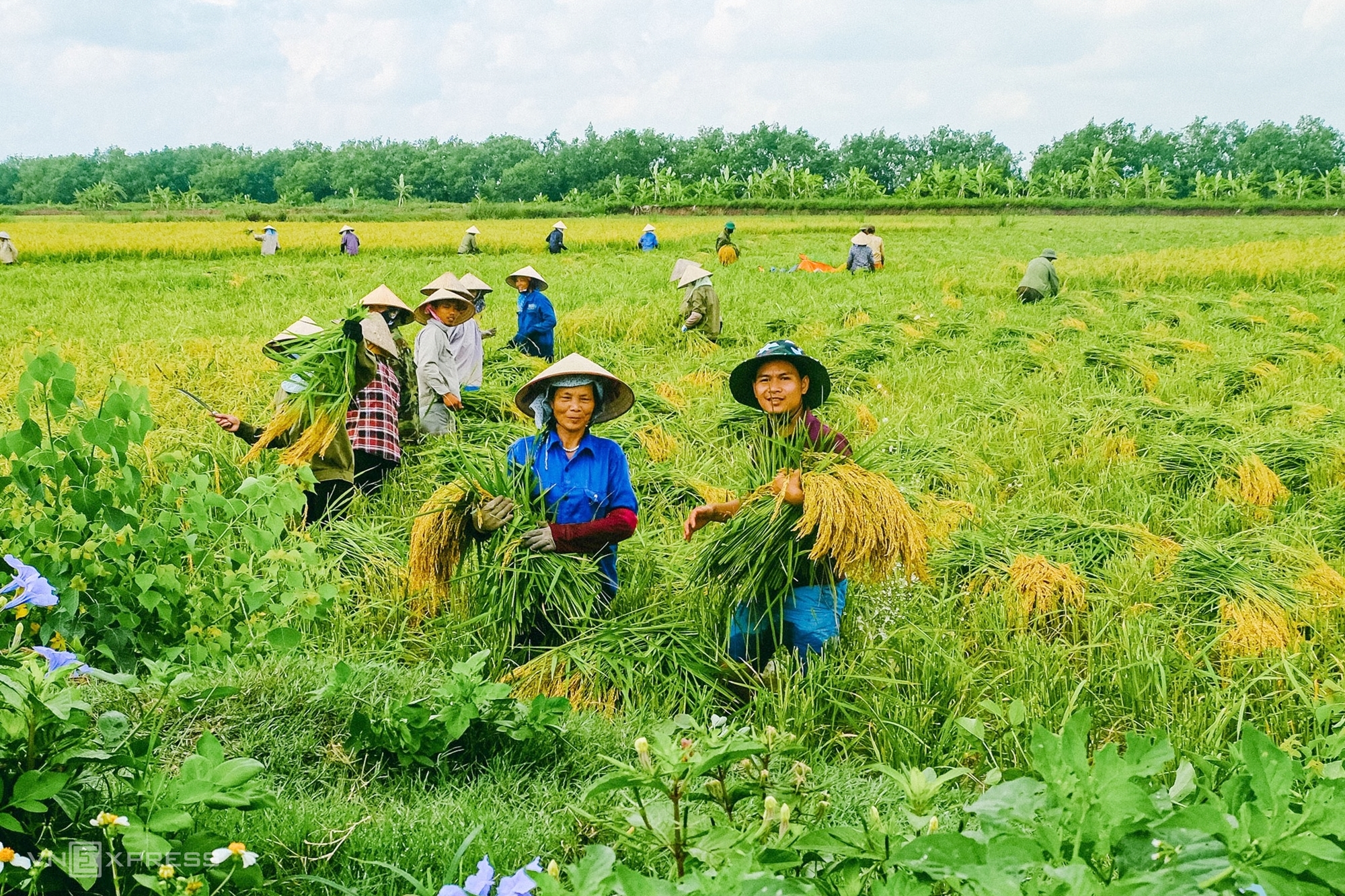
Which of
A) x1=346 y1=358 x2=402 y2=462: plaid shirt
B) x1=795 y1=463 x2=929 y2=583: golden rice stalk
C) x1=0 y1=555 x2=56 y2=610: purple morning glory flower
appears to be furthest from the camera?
x1=346 y1=358 x2=402 y2=462: plaid shirt

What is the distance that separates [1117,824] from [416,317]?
5199 mm

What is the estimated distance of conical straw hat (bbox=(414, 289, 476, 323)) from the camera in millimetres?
5691

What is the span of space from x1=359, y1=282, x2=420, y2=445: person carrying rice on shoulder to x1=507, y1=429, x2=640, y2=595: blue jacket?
6.59ft

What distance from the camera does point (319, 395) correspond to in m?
4.27

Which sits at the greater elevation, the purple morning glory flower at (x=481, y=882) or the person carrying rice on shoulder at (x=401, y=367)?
the person carrying rice on shoulder at (x=401, y=367)

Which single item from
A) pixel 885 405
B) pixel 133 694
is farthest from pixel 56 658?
pixel 885 405

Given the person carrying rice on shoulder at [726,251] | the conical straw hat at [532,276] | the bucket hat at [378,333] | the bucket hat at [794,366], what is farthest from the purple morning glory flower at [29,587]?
the person carrying rice on shoulder at [726,251]

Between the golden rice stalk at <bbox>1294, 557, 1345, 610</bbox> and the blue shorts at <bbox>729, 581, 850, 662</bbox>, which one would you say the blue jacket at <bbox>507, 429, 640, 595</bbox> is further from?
the golden rice stalk at <bbox>1294, 557, 1345, 610</bbox>

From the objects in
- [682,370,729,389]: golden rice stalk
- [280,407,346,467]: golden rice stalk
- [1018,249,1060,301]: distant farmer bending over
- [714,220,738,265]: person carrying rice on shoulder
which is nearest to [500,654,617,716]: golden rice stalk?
[280,407,346,467]: golden rice stalk

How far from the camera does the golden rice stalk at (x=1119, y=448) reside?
558 cm

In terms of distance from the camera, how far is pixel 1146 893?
Result: 3.37 feet

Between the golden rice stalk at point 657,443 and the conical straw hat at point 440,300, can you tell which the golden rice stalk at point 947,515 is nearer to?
the golden rice stalk at point 657,443

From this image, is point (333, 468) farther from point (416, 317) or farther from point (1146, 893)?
point (1146, 893)

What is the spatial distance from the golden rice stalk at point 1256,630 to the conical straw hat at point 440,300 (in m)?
4.37
